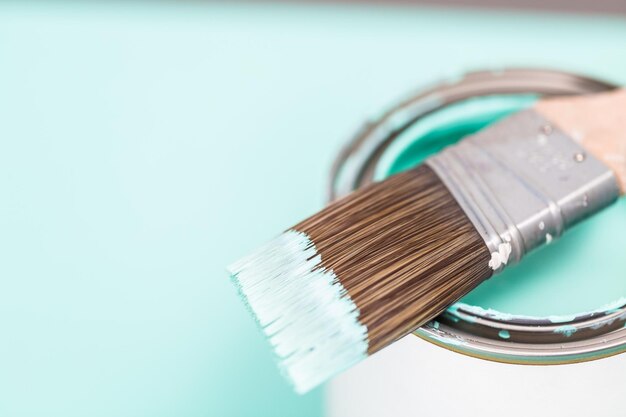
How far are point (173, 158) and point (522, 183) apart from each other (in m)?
0.49

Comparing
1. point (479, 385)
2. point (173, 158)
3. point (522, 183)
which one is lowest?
point (479, 385)

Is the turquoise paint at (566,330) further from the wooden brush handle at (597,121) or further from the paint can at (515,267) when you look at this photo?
the wooden brush handle at (597,121)

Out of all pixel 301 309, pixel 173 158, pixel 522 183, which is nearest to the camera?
pixel 301 309

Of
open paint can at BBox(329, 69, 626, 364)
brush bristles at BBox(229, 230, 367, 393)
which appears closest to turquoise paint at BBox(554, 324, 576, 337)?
open paint can at BBox(329, 69, 626, 364)

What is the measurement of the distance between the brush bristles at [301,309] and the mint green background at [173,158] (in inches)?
8.4

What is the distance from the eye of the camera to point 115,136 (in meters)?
1.12

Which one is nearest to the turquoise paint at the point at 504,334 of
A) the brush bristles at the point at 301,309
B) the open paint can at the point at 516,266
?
the open paint can at the point at 516,266

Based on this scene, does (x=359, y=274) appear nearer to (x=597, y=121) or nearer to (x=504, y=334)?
(x=504, y=334)

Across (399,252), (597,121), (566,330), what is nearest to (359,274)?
(399,252)

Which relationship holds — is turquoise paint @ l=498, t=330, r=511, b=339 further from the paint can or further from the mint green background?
the mint green background

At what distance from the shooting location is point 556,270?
795mm

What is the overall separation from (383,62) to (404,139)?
0.31 m

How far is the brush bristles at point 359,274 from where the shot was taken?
0.66 m

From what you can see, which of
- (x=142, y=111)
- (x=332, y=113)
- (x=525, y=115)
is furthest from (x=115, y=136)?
(x=525, y=115)
